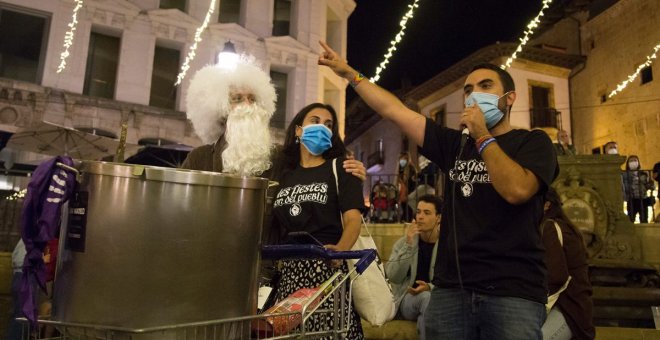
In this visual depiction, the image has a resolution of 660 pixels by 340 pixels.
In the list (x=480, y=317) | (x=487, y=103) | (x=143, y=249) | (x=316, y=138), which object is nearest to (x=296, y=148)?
(x=316, y=138)

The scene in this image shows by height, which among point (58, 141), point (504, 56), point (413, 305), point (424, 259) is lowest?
point (413, 305)

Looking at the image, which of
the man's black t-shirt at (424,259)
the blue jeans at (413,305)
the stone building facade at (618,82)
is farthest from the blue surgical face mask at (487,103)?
the stone building facade at (618,82)

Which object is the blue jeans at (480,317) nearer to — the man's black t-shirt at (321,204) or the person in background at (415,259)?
the man's black t-shirt at (321,204)

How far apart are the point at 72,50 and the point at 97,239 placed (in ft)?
59.7

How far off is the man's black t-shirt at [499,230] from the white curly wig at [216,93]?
5.60ft

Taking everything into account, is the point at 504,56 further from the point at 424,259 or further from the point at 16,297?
the point at 16,297

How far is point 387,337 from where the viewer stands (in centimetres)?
556

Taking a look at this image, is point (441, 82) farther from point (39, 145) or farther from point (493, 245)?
point (493, 245)

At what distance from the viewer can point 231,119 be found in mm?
3309

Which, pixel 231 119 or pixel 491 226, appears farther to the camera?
pixel 231 119

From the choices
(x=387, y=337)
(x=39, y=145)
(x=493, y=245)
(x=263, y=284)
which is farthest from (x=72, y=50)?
(x=493, y=245)

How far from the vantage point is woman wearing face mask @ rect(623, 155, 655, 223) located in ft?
34.4

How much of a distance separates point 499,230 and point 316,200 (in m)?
1.13

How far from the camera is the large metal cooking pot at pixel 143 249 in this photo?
1271 millimetres
